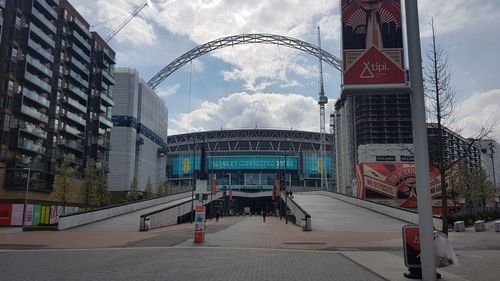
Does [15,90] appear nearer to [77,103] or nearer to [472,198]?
[77,103]

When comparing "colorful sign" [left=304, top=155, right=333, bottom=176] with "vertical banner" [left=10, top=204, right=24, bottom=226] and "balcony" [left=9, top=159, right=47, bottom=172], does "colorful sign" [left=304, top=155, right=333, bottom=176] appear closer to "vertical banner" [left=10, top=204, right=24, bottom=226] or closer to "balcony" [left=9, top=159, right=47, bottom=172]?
"balcony" [left=9, top=159, right=47, bottom=172]

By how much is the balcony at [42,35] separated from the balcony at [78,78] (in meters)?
7.44

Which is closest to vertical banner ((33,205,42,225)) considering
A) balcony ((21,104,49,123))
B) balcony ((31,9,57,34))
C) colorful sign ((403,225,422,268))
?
balcony ((21,104,49,123))

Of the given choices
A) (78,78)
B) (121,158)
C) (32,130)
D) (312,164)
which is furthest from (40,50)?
(312,164)

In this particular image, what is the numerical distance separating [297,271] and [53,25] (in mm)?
71900

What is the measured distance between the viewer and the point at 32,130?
65812 millimetres

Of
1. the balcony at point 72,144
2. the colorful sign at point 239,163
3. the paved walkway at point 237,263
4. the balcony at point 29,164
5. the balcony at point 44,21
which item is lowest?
the paved walkway at point 237,263

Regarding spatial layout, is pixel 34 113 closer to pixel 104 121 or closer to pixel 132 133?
pixel 104 121

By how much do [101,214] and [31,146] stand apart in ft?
89.9

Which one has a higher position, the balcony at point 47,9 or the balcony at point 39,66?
the balcony at point 47,9

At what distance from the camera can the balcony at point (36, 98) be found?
212ft

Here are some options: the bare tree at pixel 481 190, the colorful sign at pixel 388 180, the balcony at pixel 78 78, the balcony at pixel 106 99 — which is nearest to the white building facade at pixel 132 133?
the balcony at pixel 106 99

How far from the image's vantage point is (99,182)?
64.2 meters

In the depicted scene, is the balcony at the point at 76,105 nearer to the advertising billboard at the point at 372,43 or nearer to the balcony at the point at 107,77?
the balcony at the point at 107,77
